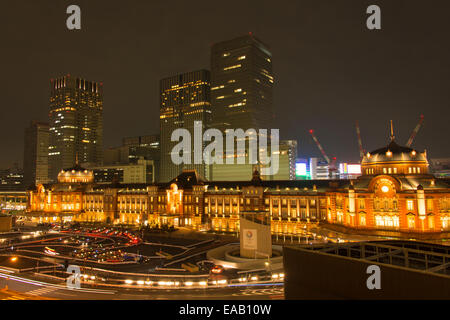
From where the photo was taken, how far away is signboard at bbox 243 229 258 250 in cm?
5975

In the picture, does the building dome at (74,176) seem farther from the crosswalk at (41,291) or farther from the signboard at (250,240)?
the signboard at (250,240)

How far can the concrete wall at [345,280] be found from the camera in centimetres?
1805

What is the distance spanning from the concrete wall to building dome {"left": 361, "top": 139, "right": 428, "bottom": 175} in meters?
59.7

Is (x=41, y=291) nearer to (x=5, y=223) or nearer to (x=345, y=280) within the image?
(x=345, y=280)

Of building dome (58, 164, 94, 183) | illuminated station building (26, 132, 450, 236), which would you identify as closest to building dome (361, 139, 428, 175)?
illuminated station building (26, 132, 450, 236)

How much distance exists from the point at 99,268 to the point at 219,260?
20940 millimetres

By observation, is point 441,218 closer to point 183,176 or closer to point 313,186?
point 313,186

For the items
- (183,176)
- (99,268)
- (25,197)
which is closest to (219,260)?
(99,268)

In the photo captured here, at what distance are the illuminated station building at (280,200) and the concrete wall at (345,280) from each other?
38.2 meters

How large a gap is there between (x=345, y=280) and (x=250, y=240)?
39.4 m

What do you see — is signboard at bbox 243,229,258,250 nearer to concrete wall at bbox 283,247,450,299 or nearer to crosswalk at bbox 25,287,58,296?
crosswalk at bbox 25,287,58,296

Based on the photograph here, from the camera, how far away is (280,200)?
299 feet

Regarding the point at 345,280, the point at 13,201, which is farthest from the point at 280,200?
the point at 13,201
